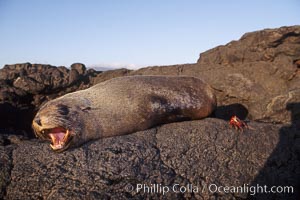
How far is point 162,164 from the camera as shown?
3.86 meters

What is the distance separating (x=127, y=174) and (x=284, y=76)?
16.9ft

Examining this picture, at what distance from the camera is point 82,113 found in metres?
4.62

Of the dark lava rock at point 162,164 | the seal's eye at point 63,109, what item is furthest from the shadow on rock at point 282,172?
the seal's eye at point 63,109

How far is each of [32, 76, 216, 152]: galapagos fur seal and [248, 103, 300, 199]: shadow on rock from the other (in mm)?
1631

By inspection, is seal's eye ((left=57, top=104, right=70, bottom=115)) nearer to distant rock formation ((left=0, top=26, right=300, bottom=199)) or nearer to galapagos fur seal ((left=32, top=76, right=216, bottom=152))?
galapagos fur seal ((left=32, top=76, right=216, bottom=152))

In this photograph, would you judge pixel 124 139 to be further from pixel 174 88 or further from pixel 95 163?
pixel 174 88

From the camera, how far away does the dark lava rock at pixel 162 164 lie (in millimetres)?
3291

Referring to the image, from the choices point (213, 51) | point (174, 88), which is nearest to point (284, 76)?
point (213, 51)

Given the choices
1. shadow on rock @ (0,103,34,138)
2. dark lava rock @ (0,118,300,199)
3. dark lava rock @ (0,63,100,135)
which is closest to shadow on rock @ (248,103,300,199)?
dark lava rock @ (0,118,300,199)

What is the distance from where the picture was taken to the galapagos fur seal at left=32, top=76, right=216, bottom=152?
438 centimetres

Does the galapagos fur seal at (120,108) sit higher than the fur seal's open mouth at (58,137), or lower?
higher

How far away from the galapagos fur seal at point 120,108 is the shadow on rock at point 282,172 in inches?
64.2

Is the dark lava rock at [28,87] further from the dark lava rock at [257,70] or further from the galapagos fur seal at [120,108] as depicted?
the dark lava rock at [257,70]

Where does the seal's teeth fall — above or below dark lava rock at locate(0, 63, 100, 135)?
below
